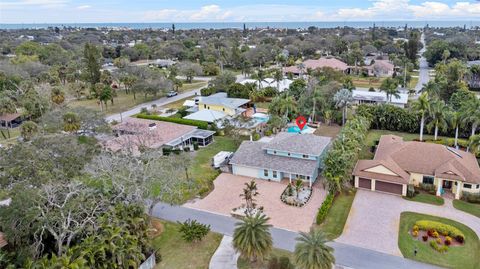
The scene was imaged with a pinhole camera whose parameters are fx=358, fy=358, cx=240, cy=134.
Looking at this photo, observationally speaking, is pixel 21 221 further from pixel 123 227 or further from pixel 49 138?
pixel 49 138

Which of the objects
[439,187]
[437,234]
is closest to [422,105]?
[439,187]

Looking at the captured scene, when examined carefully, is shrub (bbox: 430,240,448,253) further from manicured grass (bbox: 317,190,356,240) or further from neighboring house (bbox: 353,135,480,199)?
neighboring house (bbox: 353,135,480,199)

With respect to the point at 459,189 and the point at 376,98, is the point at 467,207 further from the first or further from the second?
the point at 376,98

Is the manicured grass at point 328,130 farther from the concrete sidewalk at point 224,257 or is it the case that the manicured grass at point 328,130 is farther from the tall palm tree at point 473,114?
the concrete sidewalk at point 224,257

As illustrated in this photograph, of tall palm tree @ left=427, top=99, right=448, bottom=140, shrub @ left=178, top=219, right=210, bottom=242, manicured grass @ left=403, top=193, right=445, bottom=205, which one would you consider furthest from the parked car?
manicured grass @ left=403, top=193, right=445, bottom=205

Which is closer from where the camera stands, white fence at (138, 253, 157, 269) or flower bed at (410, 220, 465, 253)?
white fence at (138, 253, 157, 269)
